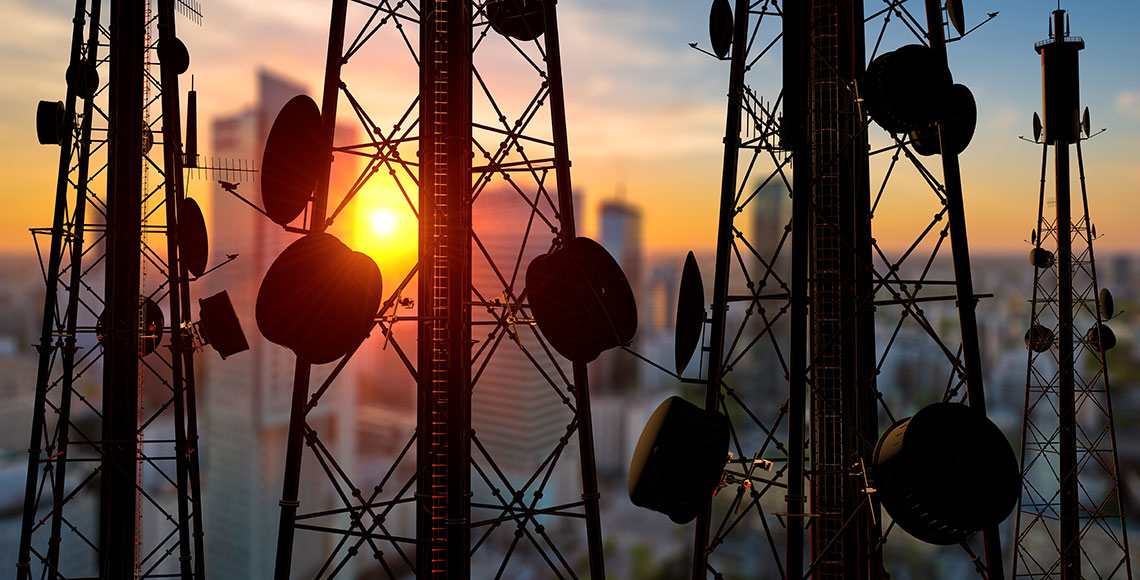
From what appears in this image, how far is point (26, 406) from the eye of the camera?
14.0m

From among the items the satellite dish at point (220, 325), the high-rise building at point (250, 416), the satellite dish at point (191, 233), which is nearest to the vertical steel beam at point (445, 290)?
the satellite dish at point (220, 325)

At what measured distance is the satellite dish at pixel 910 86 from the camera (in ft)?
24.5

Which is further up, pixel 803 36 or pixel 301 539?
pixel 803 36

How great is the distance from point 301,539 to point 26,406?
18.0ft

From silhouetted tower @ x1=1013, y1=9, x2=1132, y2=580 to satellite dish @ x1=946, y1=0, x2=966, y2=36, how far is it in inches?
277

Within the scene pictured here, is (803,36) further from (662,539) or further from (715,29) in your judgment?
(662,539)

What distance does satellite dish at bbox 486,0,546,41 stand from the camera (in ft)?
28.7

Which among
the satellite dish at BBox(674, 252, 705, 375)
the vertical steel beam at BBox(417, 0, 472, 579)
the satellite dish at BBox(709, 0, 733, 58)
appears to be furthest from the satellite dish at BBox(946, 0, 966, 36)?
the vertical steel beam at BBox(417, 0, 472, 579)

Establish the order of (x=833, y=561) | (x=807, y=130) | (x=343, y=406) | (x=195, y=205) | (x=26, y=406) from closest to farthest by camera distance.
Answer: (x=807, y=130) → (x=833, y=561) → (x=195, y=205) → (x=26, y=406) → (x=343, y=406)

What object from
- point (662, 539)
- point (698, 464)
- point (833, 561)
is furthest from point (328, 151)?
point (662, 539)

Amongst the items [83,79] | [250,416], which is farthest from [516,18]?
[250,416]

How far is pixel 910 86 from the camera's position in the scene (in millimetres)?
7469

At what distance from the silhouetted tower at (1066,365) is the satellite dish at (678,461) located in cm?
912

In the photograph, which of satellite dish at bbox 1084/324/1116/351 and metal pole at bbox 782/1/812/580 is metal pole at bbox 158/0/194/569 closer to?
metal pole at bbox 782/1/812/580
